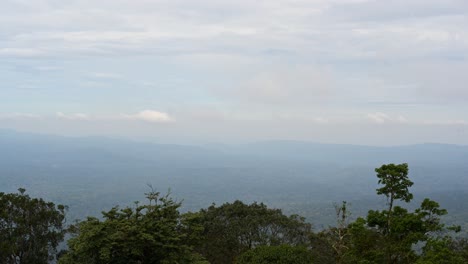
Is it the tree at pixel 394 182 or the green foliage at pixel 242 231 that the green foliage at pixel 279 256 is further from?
the green foliage at pixel 242 231

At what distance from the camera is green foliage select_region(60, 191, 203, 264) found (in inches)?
608

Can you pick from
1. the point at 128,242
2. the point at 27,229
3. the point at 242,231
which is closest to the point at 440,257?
the point at 128,242

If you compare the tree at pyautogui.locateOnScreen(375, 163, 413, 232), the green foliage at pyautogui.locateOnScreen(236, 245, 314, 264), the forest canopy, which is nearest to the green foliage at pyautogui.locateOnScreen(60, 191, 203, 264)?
the forest canopy

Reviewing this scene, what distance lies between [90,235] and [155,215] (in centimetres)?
307

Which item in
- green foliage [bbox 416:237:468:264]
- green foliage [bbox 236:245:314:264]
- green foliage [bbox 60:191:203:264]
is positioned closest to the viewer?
green foliage [bbox 416:237:468:264]

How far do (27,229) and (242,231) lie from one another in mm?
11422

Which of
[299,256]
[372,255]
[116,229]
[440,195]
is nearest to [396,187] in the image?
[372,255]

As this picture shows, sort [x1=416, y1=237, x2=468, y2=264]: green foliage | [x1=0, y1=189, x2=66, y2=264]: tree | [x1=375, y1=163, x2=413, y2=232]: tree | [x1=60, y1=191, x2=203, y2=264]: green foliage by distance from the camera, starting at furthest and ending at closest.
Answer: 1. [x1=0, y1=189, x2=66, y2=264]: tree
2. [x1=375, y1=163, x2=413, y2=232]: tree
3. [x1=60, y1=191, x2=203, y2=264]: green foliage
4. [x1=416, y1=237, x2=468, y2=264]: green foliage

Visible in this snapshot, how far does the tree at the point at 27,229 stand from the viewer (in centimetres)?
2239

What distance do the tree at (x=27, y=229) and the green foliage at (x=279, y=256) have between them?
39.0 feet

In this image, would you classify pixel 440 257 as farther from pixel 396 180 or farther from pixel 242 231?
pixel 242 231

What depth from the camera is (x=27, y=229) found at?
22859 mm

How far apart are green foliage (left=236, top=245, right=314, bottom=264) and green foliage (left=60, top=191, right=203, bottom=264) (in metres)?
2.28

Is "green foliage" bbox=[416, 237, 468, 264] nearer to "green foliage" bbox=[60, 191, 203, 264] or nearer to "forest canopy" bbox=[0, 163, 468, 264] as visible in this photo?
"forest canopy" bbox=[0, 163, 468, 264]
